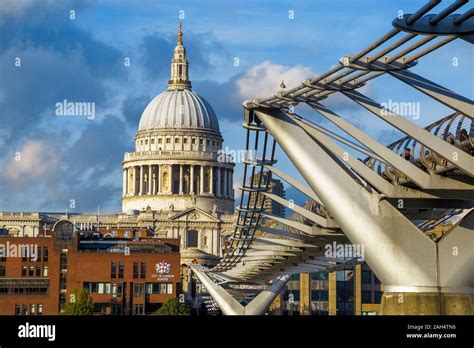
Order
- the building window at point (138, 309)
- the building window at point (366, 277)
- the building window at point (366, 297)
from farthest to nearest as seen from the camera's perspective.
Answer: the building window at point (366, 277) → the building window at point (366, 297) → the building window at point (138, 309)

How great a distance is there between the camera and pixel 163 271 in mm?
106625

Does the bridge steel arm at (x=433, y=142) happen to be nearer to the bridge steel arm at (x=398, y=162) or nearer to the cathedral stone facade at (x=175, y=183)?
the bridge steel arm at (x=398, y=162)

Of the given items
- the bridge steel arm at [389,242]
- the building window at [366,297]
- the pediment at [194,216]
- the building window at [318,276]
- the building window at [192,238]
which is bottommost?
the bridge steel arm at [389,242]

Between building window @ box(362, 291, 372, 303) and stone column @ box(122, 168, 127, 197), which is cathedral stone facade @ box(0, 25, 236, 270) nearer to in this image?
stone column @ box(122, 168, 127, 197)

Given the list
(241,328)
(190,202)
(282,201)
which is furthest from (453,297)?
(190,202)

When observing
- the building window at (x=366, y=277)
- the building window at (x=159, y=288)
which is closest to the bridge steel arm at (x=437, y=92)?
the building window at (x=366, y=277)

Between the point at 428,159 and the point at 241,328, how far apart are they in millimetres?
6508

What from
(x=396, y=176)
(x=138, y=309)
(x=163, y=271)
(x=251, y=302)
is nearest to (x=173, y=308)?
(x=138, y=309)

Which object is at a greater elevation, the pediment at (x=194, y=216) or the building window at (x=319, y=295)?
the pediment at (x=194, y=216)

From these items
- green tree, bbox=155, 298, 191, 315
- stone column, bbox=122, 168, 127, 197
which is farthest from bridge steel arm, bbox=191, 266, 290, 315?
stone column, bbox=122, 168, 127, 197

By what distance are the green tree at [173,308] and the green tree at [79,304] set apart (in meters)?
5.25

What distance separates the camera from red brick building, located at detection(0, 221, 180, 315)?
101 meters

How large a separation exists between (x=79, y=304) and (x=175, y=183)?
3626 inches

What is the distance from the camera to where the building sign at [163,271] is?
349 ft
